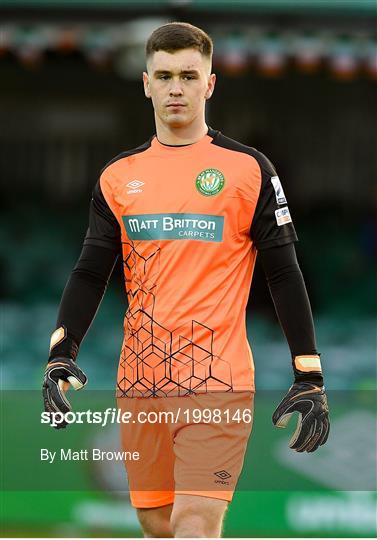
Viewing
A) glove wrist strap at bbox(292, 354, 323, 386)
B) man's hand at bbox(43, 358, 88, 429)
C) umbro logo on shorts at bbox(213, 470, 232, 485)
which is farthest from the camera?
man's hand at bbox(43, 358, 88, 429)

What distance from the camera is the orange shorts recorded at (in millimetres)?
4426

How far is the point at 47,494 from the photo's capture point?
8.52 metres

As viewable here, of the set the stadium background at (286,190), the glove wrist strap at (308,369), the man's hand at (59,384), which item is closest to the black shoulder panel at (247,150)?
the glove wrist strap at (308,369)

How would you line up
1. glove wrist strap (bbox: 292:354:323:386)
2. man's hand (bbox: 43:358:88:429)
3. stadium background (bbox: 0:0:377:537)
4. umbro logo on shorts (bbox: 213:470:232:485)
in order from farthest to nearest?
stadium background (bbox: 0:0:377:537), man's hand (bbox: 43:358:88:429), glove wrist strap (bbox: 292:354:323:386), umbro logo on shorts (bbox: 213:470:232:485)

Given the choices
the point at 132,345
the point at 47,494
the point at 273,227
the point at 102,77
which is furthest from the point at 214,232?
the point at 102,77

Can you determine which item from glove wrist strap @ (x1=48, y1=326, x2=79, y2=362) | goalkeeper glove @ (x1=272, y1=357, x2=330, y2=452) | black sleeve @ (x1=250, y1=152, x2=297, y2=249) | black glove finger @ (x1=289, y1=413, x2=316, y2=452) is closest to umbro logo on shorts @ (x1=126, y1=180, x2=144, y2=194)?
black sleeve @ (x1=250, y1=152, x2=297, y2=249)

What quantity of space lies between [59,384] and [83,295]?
0.36 metres

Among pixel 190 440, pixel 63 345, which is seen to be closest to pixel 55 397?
pixel 63 345

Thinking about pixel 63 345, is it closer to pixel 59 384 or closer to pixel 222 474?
pixel 59 384

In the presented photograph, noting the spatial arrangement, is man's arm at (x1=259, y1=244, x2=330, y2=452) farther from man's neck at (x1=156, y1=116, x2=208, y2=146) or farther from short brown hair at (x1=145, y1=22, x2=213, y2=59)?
short brown hair at (x1=145, y1=22, x2=213, y2=59)

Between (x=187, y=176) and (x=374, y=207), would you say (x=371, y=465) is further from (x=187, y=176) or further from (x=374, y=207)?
(x=187, y=176)

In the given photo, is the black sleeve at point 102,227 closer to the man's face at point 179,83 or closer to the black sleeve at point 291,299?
A: the man's face at point 179,83

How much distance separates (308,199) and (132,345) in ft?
25.4

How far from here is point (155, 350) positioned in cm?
457
